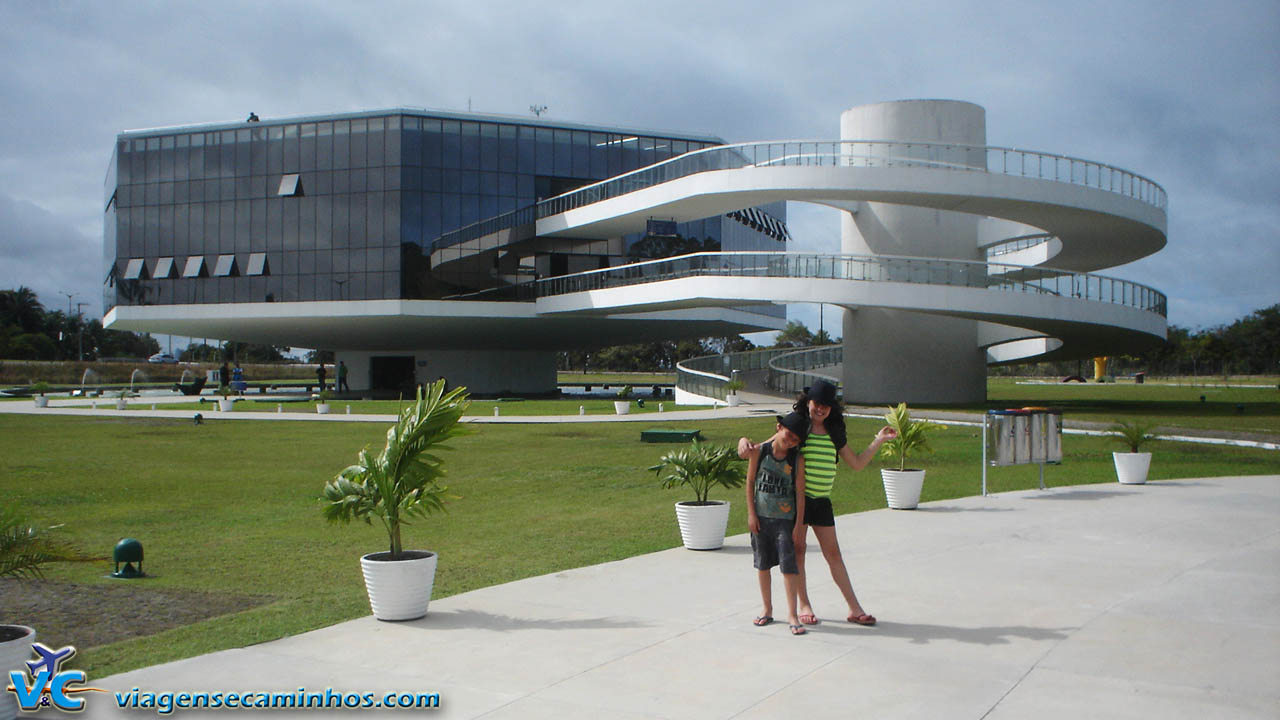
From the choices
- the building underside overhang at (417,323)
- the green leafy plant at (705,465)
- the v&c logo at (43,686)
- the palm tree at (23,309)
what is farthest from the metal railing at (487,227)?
the palm tree at (23,309)

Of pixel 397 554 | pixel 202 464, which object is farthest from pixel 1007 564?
pixel 202 464

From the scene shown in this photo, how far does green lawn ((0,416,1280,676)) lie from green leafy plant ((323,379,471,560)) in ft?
2.92

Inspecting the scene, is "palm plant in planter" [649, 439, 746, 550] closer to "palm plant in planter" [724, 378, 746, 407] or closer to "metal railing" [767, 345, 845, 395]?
"palm plant in planter" [724, 378, 746, 407]

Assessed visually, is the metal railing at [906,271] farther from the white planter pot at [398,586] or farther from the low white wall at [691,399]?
the white planter pot at [398,586]

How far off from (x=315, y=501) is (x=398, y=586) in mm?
7533

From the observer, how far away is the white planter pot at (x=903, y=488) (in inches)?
539

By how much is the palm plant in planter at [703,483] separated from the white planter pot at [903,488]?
10.6 feet

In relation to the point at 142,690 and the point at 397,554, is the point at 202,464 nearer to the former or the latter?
the point at 397,554

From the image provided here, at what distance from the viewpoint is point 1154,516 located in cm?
1277

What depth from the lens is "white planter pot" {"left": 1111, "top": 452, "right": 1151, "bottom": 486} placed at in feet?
54.2

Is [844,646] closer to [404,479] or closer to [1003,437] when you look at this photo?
[404,479]

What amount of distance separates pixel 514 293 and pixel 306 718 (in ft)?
154

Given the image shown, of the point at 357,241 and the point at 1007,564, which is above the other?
the point at 357,241

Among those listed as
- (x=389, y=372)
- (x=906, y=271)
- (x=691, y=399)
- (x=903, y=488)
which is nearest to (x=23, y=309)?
(x=389, y=372)
